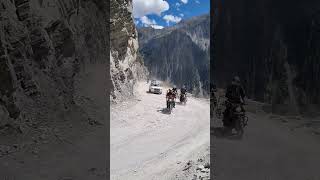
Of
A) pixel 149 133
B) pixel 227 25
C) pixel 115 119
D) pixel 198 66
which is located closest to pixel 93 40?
pixel 115 119

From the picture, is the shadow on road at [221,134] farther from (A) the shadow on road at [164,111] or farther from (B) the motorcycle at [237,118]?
(A) the shadow on road at [164,111]

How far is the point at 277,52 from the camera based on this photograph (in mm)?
7582

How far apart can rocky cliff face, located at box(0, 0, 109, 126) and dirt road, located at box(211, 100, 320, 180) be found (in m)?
7.37

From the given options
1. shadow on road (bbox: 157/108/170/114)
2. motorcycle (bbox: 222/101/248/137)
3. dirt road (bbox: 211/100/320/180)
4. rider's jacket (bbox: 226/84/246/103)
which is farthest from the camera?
shadow on road (bbox: 157/108/170/114)

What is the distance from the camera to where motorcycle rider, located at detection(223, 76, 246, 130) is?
29.9ft

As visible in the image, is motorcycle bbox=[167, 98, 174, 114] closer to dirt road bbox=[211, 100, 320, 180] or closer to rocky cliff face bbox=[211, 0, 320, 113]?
dirt road bbox=[211, 100, 320, 180]

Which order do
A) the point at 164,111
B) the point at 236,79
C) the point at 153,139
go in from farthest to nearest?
the point at 164,111, the point at 153,139, the point at 236,79

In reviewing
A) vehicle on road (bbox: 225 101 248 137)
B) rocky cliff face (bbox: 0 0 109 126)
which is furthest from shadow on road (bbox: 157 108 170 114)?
vehicle on road (bbox: 225 101 248 137)

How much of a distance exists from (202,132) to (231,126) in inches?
293

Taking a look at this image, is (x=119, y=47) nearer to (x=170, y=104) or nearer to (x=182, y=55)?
(x=170, y=104)

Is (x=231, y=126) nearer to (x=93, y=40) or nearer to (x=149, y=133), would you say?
(x=149, y=133)

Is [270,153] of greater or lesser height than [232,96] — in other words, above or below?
below

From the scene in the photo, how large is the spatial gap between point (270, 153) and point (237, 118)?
219 cm

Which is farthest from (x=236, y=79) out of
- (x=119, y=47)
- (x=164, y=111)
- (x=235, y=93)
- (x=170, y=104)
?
(x=119, y=47)
